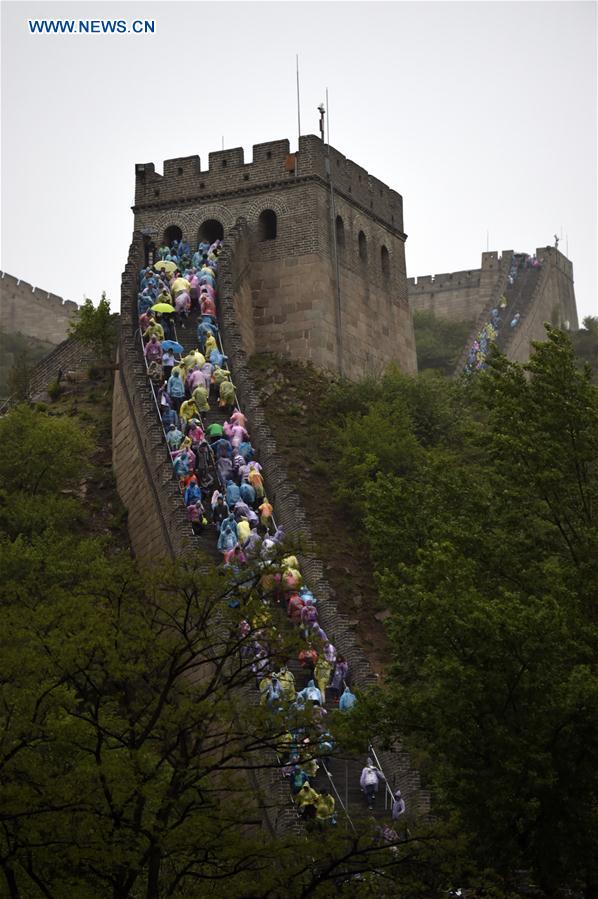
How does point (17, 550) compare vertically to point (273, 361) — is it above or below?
below

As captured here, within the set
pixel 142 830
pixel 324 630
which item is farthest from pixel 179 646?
pixel 324 630

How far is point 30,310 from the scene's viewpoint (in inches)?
3871

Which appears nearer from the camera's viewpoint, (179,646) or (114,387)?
(179,646)

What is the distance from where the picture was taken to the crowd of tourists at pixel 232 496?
86.8 feet

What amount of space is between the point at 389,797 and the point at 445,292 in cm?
6579

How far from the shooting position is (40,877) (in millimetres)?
25094

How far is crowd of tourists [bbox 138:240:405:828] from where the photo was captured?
2645 centimetres

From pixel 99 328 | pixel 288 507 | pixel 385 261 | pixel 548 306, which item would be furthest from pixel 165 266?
pixel 548 306

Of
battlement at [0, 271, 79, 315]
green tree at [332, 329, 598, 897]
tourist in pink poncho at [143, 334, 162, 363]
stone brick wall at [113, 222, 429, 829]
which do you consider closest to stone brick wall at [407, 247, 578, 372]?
battlement at [0, 271, 79, 315]

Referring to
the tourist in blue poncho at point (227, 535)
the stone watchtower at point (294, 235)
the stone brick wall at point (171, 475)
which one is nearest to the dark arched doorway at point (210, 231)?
the stone watchtower at point (294, 235)

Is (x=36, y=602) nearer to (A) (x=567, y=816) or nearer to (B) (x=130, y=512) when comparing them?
(A) (x=567, y=816)

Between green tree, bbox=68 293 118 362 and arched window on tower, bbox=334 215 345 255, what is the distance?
22.7 ft

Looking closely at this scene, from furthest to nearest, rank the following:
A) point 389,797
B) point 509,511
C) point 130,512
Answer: point 130,512, point 389,797, point 509,511

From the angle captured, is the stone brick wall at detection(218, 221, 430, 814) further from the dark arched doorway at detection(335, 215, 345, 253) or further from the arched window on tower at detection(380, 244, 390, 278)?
the arched window on tower at detection(380, 244, 390, 278)
